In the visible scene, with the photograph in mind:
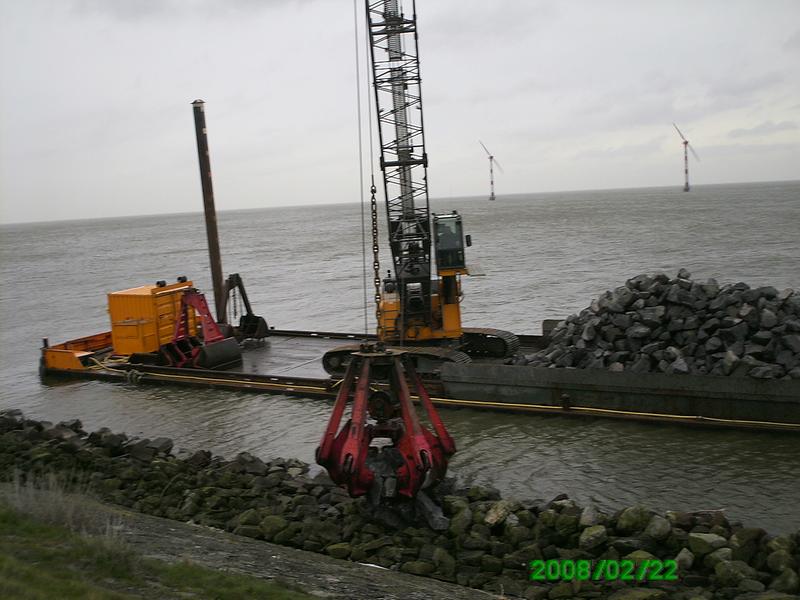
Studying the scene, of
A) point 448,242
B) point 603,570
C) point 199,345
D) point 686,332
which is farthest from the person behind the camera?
point 199,345

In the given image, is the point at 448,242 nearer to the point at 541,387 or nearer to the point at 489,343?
the point at 489,343

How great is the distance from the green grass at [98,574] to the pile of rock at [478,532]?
2.22 m

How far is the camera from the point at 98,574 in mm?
7109

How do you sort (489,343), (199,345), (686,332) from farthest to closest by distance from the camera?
(199,345) < (489,343) < (686,332)

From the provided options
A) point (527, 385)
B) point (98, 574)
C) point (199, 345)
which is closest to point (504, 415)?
point (527, 385)

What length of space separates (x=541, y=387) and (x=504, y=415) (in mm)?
989

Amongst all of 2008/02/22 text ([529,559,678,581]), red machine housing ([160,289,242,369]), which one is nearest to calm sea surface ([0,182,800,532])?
red machine housing ([160,289,242,369])

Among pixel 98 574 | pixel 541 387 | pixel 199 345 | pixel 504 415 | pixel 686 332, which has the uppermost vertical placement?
pixel 686 332

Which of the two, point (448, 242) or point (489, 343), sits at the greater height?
point (448, 242)

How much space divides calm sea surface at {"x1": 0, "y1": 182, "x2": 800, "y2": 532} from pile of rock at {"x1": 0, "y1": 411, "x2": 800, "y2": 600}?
2384 mm

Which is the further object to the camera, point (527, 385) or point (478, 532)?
point (527, 385)

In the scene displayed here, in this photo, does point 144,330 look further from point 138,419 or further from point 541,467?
point 541,467

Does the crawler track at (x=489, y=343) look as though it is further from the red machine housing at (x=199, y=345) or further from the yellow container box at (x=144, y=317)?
the yellow container box at (x=144, y=317)

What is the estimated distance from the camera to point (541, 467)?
13.8 m
